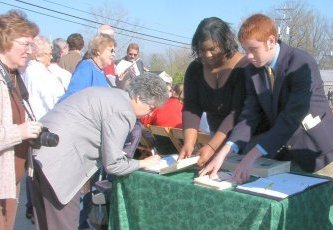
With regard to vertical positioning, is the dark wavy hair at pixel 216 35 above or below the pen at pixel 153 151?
above

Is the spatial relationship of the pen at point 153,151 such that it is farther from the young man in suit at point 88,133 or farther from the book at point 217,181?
the book at point 217,181

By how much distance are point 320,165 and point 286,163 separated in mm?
160

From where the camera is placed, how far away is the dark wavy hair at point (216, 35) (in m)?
2.42

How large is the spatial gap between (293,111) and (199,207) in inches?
24.4

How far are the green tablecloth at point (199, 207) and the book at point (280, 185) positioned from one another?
0.03m

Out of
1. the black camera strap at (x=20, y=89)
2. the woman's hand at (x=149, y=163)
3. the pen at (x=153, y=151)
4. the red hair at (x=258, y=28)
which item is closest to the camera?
the red hair at (x=258, y=28)

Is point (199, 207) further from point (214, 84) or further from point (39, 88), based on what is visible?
point (39, 88)

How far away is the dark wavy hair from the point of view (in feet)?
7.93

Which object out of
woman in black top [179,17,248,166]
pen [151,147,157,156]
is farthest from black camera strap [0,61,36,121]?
pen [151,147,157,156]

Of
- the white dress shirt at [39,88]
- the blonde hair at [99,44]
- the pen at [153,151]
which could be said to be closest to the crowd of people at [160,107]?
the blonde hair at [99,44]

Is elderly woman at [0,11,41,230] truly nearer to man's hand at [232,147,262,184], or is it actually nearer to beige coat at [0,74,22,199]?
beige coat at [0,74,22,199]

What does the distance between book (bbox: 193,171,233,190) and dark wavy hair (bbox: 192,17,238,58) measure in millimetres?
653

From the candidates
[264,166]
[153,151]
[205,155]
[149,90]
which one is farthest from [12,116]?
[153,151]

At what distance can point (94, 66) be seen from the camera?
3.60 m
